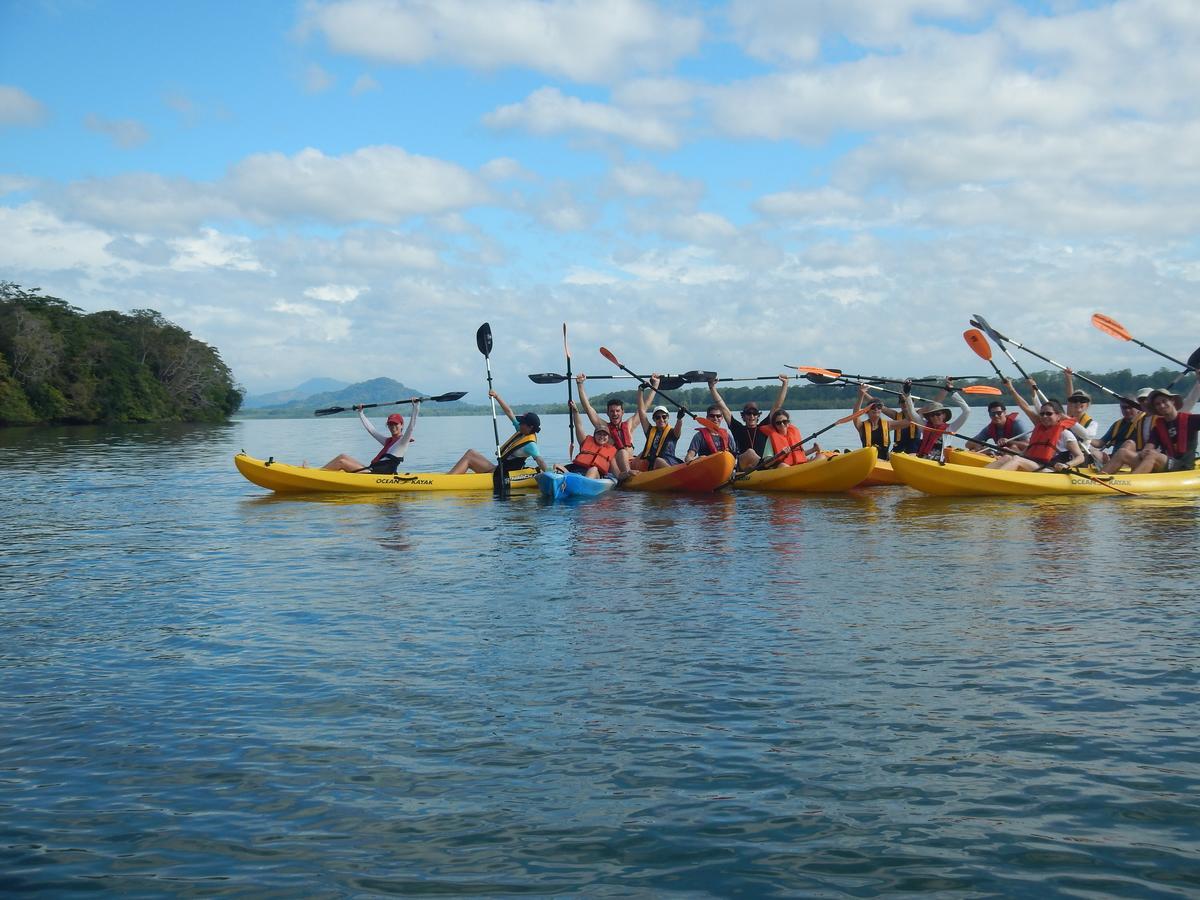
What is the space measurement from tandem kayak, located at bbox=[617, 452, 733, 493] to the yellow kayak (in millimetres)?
2780

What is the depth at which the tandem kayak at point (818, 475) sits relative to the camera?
1698 centimetres

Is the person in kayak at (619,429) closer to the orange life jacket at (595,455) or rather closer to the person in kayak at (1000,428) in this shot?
the orange life jacket at (595,455)

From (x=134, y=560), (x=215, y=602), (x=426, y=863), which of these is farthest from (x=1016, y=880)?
(x=134, y=560)

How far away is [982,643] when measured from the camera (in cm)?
712

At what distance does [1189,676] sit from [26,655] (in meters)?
7.52

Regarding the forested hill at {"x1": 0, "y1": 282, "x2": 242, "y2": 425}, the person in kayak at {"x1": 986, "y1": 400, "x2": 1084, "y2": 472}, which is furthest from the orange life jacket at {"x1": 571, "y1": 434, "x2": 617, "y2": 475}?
the forested hill at {"x1": 0, "y1": 282, "x2": 242, "y2": 425}

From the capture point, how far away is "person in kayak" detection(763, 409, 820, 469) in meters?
18.2

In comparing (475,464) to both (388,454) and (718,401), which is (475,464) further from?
(718,401)

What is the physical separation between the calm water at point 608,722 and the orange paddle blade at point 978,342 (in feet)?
26.7

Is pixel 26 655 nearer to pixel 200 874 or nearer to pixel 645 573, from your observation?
pixel 200 874

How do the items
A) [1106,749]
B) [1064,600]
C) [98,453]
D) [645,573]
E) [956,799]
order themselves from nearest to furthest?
[956,799] < [1106,749] < [1064,600] < [645,573] < [98,453]

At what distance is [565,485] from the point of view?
16766mm

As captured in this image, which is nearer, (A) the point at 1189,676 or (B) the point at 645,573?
(A) the point at 1189,676

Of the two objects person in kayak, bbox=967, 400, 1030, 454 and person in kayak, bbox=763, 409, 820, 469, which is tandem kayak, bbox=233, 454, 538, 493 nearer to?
person in kayak, bbox=763, 409, 820, 469
